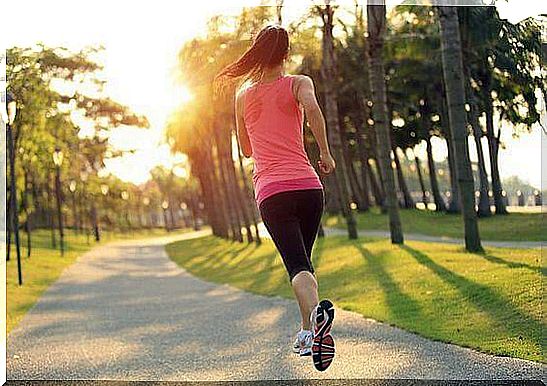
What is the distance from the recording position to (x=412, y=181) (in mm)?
46062

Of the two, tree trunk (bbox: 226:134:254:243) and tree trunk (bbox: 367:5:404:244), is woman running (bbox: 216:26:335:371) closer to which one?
tree trunk (bbox: 367:5:404:244)

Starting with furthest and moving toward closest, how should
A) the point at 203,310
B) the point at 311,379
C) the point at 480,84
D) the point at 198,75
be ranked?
the point at 198,75 < the point at 203,310 < the point at 480,84 < the point at 311,379

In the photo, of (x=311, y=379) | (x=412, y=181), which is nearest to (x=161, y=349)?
(x=311, y=379)

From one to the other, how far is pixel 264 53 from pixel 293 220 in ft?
2.72

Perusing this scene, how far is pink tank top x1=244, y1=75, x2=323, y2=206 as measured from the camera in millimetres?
4391

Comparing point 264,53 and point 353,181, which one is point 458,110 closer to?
point 264,53

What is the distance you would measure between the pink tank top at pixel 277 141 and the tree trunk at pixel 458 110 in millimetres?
7615

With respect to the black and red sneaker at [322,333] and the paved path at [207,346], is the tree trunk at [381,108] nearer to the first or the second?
the paved path at [207,346]

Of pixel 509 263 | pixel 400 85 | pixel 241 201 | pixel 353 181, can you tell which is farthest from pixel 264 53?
pixel 353 181

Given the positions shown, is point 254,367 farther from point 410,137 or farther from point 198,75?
point 410,137

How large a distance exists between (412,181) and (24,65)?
38241 millimetres

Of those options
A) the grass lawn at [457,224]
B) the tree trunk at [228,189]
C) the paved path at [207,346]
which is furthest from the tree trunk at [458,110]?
the tree trunk at [228,189]

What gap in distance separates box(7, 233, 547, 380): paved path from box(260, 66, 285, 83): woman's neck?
99.3 inches

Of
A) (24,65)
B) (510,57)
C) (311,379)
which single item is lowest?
(311,379)
